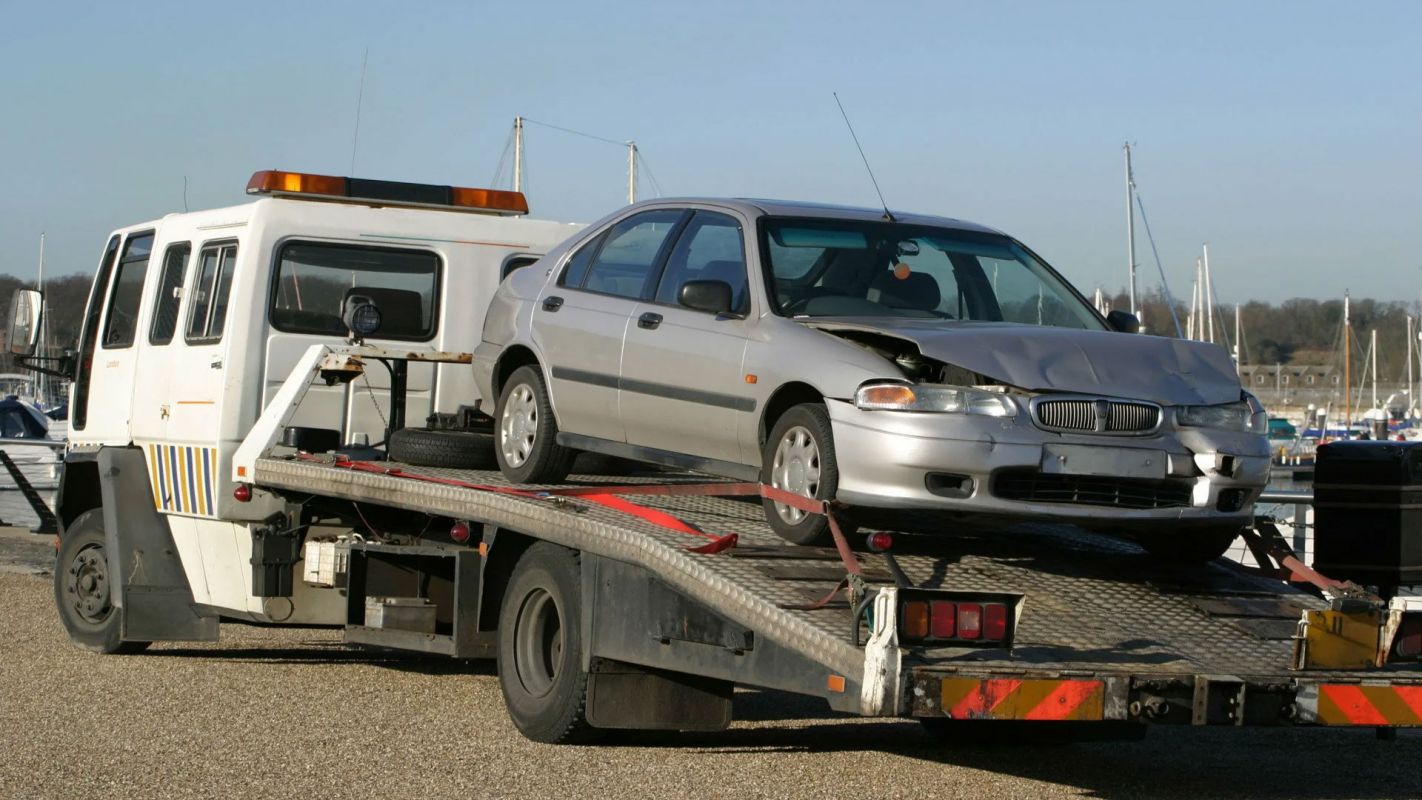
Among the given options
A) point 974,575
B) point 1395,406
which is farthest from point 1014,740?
point 1395,406

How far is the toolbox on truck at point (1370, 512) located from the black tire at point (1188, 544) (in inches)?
25.3

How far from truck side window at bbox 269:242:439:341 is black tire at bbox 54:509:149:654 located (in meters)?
1.95

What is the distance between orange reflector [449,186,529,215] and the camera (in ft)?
39.6

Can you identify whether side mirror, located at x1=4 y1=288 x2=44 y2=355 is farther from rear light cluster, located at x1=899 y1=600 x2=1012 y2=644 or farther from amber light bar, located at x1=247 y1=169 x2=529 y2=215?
rear light cluster, located at x1=899 y1=600 x2=1012 y2=644

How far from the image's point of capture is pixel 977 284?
845 cm

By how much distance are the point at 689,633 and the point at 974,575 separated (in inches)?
43.0

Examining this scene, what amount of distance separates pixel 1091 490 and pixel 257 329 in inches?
228

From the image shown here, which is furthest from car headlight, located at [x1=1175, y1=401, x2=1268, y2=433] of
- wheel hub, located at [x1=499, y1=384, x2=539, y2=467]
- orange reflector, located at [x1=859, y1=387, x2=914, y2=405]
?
wheel hub, located at [x1=499, y1=384, x2=539, y2=467]

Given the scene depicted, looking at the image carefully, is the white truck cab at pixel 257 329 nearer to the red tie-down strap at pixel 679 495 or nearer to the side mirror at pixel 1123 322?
the red tie-down strap at pixel 679 495

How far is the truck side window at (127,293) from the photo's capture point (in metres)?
12.2

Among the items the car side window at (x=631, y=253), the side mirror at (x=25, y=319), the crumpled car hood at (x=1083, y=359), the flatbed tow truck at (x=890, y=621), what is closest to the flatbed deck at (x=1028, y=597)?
the flatbed tow truck at (x=890, y=621)

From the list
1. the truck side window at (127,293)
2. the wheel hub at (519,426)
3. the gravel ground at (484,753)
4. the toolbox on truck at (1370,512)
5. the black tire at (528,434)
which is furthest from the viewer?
the truck side window at (127,293)

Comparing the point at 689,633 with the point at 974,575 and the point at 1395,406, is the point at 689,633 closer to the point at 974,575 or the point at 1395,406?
the point at 974,575

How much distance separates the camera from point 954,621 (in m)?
6.15
